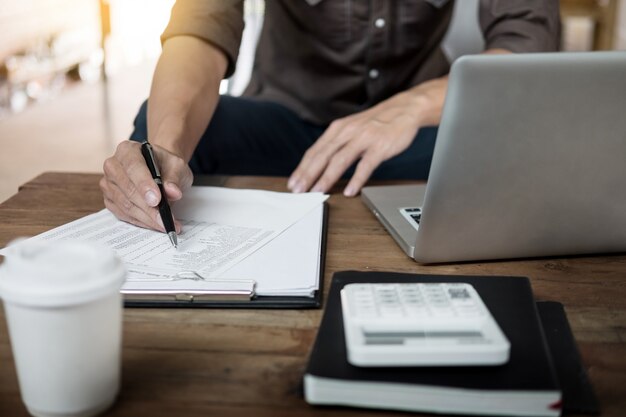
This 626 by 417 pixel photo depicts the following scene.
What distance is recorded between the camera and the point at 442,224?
78cm

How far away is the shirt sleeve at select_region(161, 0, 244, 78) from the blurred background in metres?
A: 1.52

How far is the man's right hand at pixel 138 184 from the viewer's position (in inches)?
34.2

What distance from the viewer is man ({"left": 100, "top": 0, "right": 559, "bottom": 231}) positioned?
1101mm

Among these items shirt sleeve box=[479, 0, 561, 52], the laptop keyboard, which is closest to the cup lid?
the laptop keyboard

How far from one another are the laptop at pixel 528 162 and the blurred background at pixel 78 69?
2199 millimetres

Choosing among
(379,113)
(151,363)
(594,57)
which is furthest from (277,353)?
(379,113)

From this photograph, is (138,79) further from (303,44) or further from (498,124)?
(498,124)

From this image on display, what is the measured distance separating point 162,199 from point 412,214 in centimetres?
30

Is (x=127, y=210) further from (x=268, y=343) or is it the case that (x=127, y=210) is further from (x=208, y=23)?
(x=208, y=23)

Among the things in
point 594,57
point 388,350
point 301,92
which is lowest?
point 301,92

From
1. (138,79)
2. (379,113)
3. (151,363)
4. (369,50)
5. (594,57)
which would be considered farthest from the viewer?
(138,79)

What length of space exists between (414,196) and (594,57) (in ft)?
1.21

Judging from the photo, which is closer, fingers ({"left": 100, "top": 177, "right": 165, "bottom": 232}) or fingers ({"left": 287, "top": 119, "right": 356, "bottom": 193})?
fingers ({"left": 100, "top": 177, "right": 165, "bottom": 232})

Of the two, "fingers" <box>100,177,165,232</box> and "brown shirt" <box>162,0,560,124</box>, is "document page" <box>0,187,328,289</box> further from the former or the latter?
"brown shirt" <box>162,0,560,124</box>
